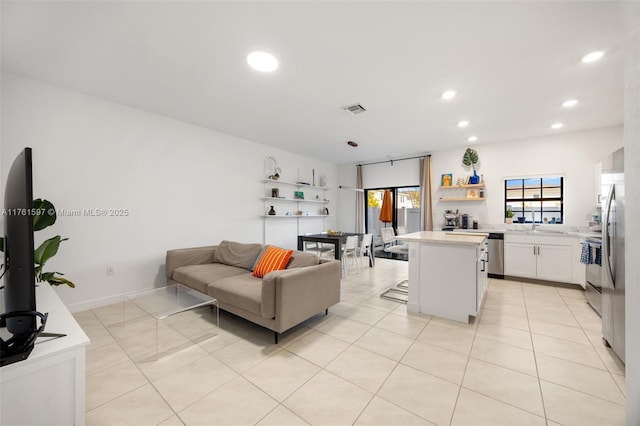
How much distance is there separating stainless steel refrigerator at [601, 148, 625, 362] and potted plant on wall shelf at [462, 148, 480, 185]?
2927 mm

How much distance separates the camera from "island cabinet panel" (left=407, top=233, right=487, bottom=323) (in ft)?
9.17

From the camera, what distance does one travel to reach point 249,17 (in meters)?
1.88

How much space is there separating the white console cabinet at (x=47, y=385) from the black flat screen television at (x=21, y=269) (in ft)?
0.20

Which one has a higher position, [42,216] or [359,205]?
[359,205]

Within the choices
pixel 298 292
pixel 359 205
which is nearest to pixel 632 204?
pixel 298 292

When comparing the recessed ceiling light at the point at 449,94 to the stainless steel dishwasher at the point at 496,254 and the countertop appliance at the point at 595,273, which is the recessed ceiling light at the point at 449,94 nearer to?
the countertop appliance at the point at 595,273

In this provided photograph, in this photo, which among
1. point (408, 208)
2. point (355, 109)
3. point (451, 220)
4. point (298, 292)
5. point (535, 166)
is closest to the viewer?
point (298, 292)

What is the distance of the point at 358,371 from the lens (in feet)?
6.47

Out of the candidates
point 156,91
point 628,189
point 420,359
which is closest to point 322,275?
point 420,359

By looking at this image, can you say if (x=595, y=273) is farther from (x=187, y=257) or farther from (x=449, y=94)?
(x=187, y=257)

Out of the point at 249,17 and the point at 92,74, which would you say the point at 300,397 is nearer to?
the point at 249,17

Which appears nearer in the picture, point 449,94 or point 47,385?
point 47,385

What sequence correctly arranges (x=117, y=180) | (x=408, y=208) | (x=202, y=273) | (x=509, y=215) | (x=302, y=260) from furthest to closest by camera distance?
(x=408, y=208) < (x=509, y=215) < (x=117, y=180) < (x=202, y=273) < (x=302, y=260)

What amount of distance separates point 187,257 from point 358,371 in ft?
9.50
